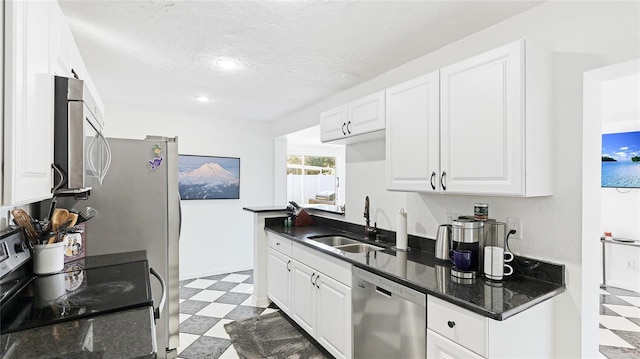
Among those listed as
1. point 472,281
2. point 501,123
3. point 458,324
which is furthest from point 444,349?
point 501,123

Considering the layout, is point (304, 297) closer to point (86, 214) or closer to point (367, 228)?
point (367, 228)

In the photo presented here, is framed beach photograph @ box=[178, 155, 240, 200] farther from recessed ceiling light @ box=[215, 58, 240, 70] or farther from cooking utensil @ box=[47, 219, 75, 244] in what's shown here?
cooking utensil @ box=[47, 219, 75, 244]

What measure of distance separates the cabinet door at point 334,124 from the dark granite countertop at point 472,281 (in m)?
1.02

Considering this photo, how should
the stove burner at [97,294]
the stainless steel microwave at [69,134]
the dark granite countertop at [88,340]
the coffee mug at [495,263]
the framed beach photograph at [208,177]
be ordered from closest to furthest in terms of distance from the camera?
1. the dark granite countertop at [88,340]
2. the stainless steel microwave at [69,134]
3. the stove burner at [97,294]
4. the coffee mug at [495,263]
5. the framed beach photograph at [208,177]

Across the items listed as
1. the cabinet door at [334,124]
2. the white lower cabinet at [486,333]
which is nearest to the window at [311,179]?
the cabinet door at [334,124]

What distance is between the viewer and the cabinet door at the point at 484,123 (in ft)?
5.12

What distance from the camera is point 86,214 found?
2.03 meters

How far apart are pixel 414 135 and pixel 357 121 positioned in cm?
61

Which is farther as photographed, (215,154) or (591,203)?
(215,154)

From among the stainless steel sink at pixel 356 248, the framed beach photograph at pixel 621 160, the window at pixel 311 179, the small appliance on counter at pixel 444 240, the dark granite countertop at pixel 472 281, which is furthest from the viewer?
the window at pixel 311 179

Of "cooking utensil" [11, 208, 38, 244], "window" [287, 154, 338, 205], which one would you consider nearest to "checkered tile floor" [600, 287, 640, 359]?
"cooking utensil" [11, 208, 38, 244]

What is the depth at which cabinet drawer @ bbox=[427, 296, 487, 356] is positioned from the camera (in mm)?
1388

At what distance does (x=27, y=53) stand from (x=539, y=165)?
2.07 meters

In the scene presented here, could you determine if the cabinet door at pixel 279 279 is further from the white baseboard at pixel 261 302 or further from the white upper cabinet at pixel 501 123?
the white upper cabinet at pixel 501 123
